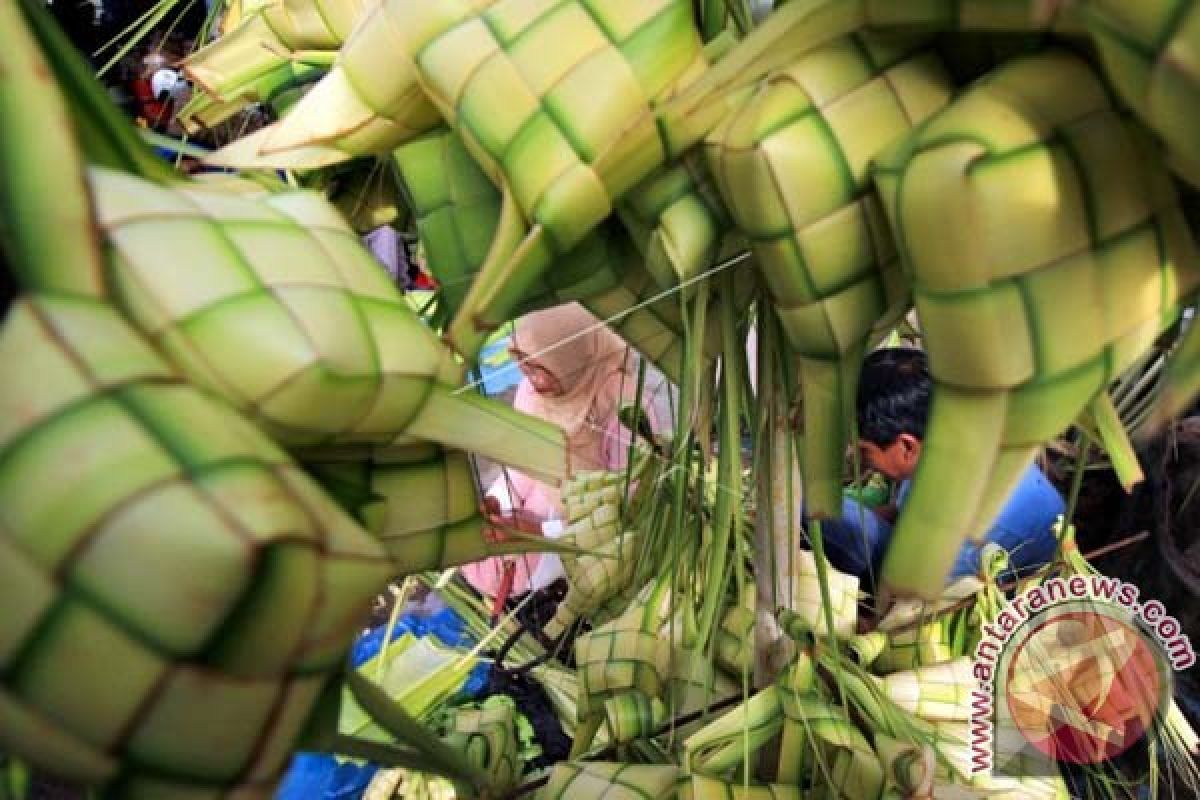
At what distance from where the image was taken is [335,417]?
236mm

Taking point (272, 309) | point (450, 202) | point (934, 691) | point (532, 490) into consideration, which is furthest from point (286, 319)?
point (532, 490)

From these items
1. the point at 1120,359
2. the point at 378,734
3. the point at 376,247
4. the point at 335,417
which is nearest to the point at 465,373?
the point at 335,417

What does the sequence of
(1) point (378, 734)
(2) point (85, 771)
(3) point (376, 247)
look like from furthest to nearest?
(3) point (376, 247), (1) point (378, 734), (2) point (85, 771)

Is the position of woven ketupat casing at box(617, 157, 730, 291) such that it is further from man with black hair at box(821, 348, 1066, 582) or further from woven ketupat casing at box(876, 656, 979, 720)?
man with black hair at box(821, 348, 1066, 582)

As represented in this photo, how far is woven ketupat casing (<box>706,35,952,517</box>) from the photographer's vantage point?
26 centimetres

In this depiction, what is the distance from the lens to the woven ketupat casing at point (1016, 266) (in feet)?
0.76

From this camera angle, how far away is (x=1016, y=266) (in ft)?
0.77

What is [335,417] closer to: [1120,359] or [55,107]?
[55,107]

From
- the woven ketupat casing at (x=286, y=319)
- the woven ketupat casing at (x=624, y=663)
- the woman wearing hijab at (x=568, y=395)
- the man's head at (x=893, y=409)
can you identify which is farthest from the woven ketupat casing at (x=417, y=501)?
the man's head at (x=893, y=409)

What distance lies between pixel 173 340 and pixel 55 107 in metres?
0.05

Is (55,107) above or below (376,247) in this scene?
above

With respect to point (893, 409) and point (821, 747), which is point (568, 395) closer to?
point (893, 409)

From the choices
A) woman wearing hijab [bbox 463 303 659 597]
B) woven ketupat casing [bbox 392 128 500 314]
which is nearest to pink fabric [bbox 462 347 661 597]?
woman wearing hijab [bbox 463 303 659 597]

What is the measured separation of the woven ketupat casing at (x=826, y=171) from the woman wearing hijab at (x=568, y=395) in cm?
44
